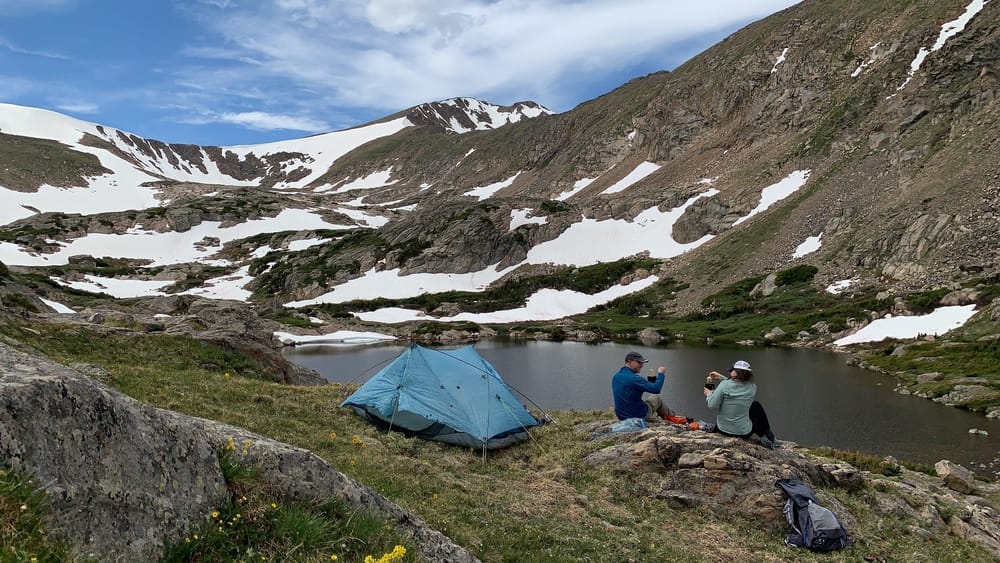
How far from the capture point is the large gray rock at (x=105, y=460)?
411 centimetres

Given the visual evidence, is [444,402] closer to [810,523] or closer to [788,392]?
[810,523]

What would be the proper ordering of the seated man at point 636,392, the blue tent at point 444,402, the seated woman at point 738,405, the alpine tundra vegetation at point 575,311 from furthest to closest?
the blue tent at point 444,402 < the seated man at point 636,392 < the seated woman at point 738,405 < the alpine tundra vegetation at point 575,311

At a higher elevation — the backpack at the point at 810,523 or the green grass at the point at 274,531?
the green grass at the point at 274,531

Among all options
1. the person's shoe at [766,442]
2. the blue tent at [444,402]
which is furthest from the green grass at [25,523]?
the person's shoe at [766,442]

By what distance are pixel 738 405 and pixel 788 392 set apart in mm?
35312

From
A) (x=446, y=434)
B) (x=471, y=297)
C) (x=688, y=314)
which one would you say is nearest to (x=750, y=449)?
(x=446, y=434)

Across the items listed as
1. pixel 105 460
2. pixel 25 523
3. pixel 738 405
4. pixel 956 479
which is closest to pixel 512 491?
pixel 738 405

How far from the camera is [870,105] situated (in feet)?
373

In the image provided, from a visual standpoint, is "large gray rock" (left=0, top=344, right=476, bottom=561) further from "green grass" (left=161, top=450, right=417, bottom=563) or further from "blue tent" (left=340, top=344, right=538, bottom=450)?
"blue tent" (left=340, top=344, right=538, bottom=450)

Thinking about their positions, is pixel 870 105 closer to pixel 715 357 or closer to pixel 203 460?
pixel 715 357

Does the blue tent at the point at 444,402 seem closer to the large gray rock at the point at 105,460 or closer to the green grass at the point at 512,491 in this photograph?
the green grass at the point at 512,491

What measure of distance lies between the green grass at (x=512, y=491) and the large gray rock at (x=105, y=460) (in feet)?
4.50

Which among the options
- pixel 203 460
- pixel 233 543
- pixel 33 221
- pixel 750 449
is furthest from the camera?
pixel 33 221

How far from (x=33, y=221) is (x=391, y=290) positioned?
11731cm
